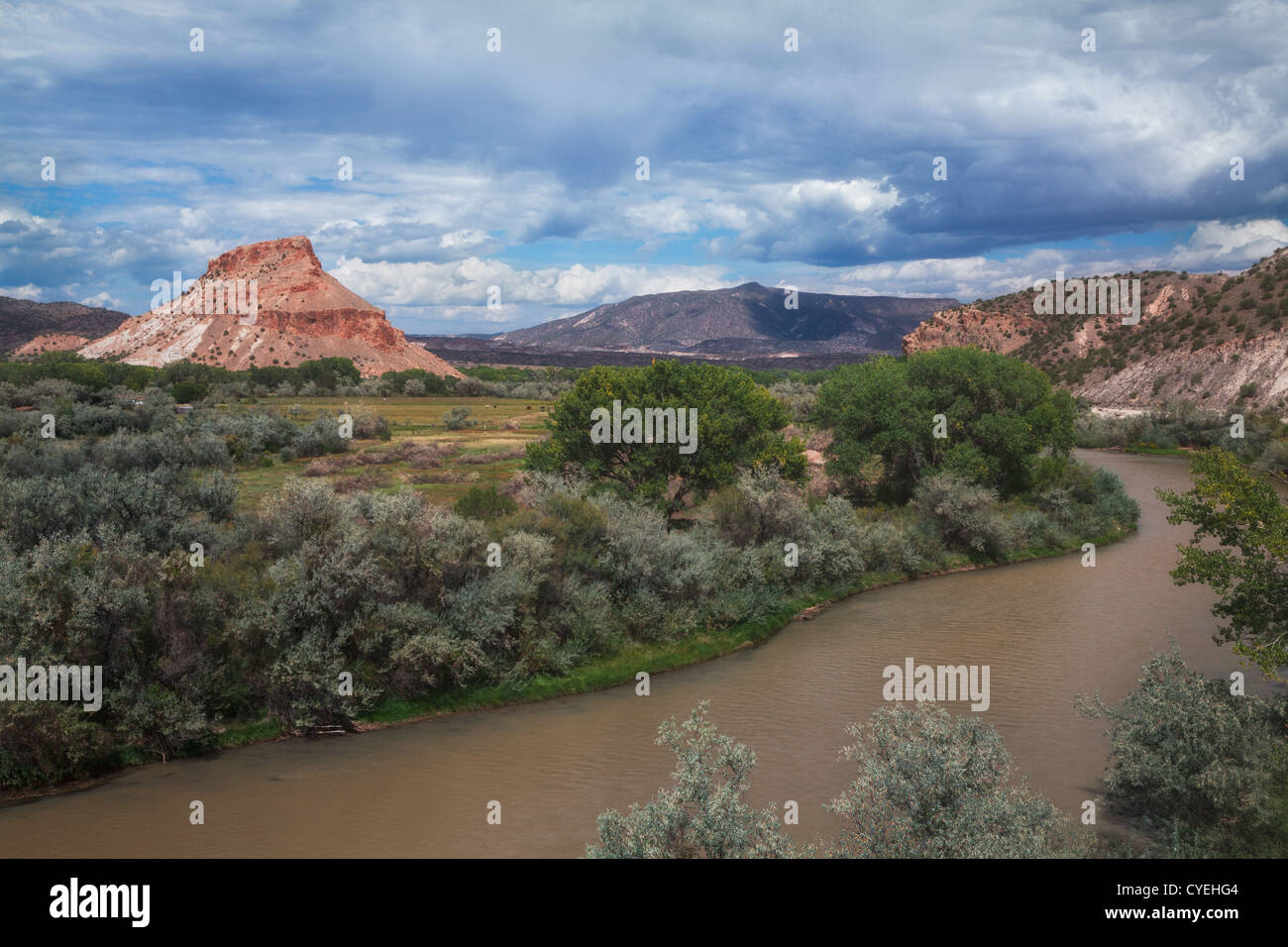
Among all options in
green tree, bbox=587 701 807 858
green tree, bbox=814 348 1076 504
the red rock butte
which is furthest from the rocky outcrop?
green tree, bbox=587 701 807 858

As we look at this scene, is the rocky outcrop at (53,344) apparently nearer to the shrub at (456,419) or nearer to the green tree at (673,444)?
the shrub at (456,419)

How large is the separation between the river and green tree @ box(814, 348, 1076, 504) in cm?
1202

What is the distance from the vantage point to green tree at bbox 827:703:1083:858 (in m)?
9.39

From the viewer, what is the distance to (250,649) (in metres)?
17.6

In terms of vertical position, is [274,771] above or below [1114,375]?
below

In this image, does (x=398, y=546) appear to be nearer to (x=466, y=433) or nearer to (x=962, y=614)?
(x=962, y=614)

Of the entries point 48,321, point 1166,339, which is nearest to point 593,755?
point 1166,339

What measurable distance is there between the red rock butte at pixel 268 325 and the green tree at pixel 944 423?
114 m

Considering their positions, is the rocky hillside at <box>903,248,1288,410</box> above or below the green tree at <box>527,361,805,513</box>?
above

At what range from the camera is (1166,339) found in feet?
279

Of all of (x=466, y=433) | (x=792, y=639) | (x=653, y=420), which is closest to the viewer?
(x=792, y=639)

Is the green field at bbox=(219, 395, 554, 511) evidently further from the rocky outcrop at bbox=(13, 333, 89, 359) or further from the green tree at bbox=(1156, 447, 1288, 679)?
the rocky outcrop at bbox=(13, 333, 89, 359)
